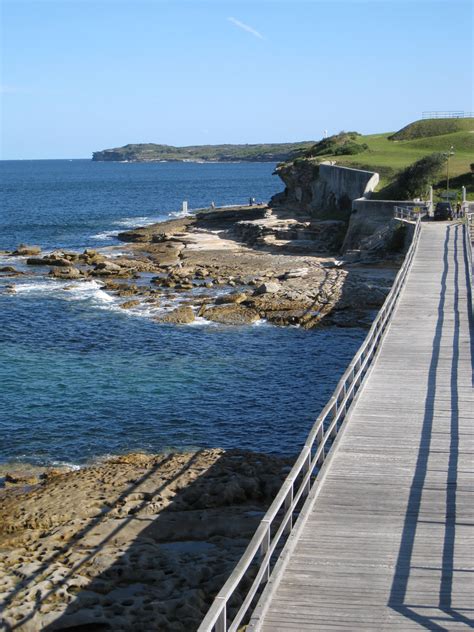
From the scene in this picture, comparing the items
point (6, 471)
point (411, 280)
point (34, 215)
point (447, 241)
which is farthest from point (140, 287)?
point (34, 215)

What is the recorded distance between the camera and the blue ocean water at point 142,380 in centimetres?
2489

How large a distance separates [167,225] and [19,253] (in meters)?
21.3

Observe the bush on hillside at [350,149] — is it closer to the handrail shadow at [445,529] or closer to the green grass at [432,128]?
the green grass at [432,128]

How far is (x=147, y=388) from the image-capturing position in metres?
29.8

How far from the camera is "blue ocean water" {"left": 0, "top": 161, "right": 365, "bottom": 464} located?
24.9m

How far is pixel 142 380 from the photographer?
30828 millimetres

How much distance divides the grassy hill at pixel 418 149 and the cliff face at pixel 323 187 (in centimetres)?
172

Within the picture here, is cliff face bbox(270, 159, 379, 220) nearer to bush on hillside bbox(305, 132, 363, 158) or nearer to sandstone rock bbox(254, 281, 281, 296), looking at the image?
bush on hillside bbox(305, 132, 363, 158)

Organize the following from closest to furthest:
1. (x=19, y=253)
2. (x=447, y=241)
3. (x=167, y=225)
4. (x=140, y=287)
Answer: (x=447, y=241)
(x=140, y=287)
(x=19, y=253)
(x=167, y=225)

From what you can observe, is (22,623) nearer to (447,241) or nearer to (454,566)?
(454,566)

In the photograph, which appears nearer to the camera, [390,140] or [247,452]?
[247,452]

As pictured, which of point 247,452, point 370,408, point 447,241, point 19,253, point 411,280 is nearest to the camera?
point 370,408

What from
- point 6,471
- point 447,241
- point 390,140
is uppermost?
point 390,140

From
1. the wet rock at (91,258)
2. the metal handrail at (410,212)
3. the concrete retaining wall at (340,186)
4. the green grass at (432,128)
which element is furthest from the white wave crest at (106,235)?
the metal handrail at (410,212)
